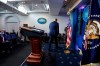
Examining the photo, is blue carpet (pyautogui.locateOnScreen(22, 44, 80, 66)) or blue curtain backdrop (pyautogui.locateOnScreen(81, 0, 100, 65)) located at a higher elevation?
blue curtain backdrop (pyautogui.locateOnScreen(81, 0, 100, 65))

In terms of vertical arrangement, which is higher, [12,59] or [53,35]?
[53,35]

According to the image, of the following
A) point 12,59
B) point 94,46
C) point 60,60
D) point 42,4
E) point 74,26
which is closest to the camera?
Result: point 94,46

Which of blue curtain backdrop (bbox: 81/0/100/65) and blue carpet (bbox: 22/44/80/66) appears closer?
blue curtain backdrop (bbox: 81/0/100/65)

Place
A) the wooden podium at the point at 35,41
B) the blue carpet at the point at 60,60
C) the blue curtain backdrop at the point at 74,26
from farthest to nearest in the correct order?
the blue curtain backdrop at the point at 74,26 < the wooden podium at the point at 35,41 < the blue carpet at the point at 60,60

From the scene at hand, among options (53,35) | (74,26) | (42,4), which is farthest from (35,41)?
(42,4)

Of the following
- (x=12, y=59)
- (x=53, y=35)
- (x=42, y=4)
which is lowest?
(x=12, y=59)

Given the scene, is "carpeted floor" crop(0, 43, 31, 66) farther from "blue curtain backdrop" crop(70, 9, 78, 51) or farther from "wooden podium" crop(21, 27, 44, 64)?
"blue curtain backdrop" crop(70, 9, 78, 51)

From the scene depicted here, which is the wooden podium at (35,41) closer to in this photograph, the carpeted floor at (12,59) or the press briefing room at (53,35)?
the press briefing room at (53,35)

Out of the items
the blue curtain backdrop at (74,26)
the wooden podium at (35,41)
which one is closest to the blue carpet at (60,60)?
the wooden podium at (35,41)

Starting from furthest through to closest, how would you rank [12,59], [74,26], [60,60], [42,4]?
[42,4] < [74,26] < [12,59] < [60,60]

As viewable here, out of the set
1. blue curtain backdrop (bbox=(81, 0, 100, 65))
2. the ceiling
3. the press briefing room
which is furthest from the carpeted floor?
blue curtain backdrop (bbox=(81, 0, 100, 65))

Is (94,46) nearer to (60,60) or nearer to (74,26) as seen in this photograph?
(60,60)

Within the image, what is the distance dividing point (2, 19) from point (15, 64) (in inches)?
348

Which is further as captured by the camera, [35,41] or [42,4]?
[42,4]
